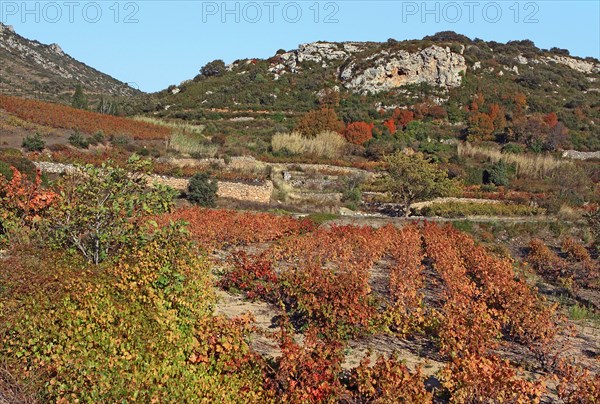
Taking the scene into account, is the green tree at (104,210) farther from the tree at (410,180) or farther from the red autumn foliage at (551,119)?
the red autumn foliage at (551,119)

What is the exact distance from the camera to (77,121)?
1519 inches

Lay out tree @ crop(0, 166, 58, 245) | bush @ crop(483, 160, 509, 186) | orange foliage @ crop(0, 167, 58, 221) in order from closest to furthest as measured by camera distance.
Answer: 1. tree @ crop(0, 166, 58, 245)
2. orange foliage @ crop(0, 167, 58, 221)
3. bush @ crop(483, 160, 509, 186)

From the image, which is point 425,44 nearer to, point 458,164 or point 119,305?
point 458,164

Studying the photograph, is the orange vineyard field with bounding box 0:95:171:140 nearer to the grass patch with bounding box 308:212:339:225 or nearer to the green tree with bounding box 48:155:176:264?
the grass patch with bounding box 308:212:339:225

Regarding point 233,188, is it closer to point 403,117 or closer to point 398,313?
point 398,313

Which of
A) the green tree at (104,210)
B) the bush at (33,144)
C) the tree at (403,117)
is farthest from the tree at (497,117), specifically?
the green tree at (104,210)

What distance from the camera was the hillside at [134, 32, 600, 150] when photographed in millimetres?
57219

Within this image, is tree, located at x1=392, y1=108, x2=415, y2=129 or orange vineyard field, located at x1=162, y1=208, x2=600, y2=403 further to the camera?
tree, located at x1=392, y1=108, x2=415, y2=129

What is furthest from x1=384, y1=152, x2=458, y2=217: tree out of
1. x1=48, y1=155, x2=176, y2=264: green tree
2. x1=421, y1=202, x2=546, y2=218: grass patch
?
x1=48, y1=155, x2=176, y2=264: green tree

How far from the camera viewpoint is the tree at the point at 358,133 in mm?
46375

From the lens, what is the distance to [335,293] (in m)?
8.84

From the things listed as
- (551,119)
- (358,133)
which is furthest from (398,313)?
(551,119)

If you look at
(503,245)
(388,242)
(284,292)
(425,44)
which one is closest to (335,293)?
(284,292)

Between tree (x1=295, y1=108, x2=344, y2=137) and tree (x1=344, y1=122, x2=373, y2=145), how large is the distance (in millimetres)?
786
